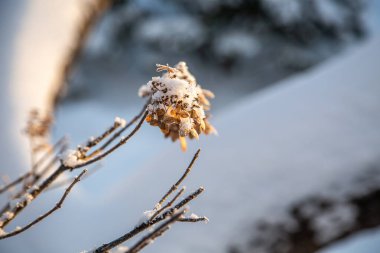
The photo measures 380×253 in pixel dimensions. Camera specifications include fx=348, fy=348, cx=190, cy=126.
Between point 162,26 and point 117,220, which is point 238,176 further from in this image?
point 162,26

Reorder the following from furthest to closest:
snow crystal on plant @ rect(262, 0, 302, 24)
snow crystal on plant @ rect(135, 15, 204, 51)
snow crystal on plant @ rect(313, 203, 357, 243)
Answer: snow crystal on plant @ rect(135, 15, 204, 51) < snow crystal on plant @ rect(262, 0, 302, 24) < snow crystal on plant @ rect(313, 203, 357, 243)

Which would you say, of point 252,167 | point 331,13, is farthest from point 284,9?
point 252,167

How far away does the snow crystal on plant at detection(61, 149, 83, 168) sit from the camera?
49 centimetres

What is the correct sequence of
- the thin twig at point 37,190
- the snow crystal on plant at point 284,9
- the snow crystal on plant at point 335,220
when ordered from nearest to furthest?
the thin twig at point 37,190, the snow crystal on plant at point 335,220, the snow crystal on plant at point 284,9

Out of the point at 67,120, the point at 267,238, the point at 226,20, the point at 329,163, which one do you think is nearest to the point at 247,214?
the point at 267,238

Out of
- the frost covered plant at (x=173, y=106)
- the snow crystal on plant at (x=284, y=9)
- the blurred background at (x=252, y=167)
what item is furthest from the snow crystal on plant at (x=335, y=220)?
the snow crystal on plant at (x=284, y=9)

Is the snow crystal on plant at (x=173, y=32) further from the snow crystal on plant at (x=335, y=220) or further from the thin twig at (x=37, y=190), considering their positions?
the thin twig at (x=37, y=190)

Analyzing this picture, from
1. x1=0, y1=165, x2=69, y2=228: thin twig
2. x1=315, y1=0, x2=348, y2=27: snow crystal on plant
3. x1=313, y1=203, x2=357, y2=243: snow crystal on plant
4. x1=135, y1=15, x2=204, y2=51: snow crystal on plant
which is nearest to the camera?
x1=0, y1=165, x2=69, y2=228: thin twig

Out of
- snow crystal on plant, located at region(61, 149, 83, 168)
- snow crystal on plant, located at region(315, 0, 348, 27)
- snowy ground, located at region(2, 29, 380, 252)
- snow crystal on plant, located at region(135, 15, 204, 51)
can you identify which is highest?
snow crystal on plant, located at region(315, 0, 348, 27)

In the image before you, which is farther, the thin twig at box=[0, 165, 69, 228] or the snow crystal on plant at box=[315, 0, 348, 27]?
the snow crystal on plant at box=[315, 0, 348, 27]

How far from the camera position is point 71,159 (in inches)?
19.2

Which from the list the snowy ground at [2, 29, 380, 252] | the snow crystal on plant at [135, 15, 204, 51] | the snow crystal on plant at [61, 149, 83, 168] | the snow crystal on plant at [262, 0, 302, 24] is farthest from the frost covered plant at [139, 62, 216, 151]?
the snow crystal on plant at [135, 15, 204, 51]

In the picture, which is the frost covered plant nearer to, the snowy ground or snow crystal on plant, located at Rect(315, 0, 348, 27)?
the snowy ground

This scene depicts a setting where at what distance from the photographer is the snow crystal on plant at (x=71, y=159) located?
0.49 m
